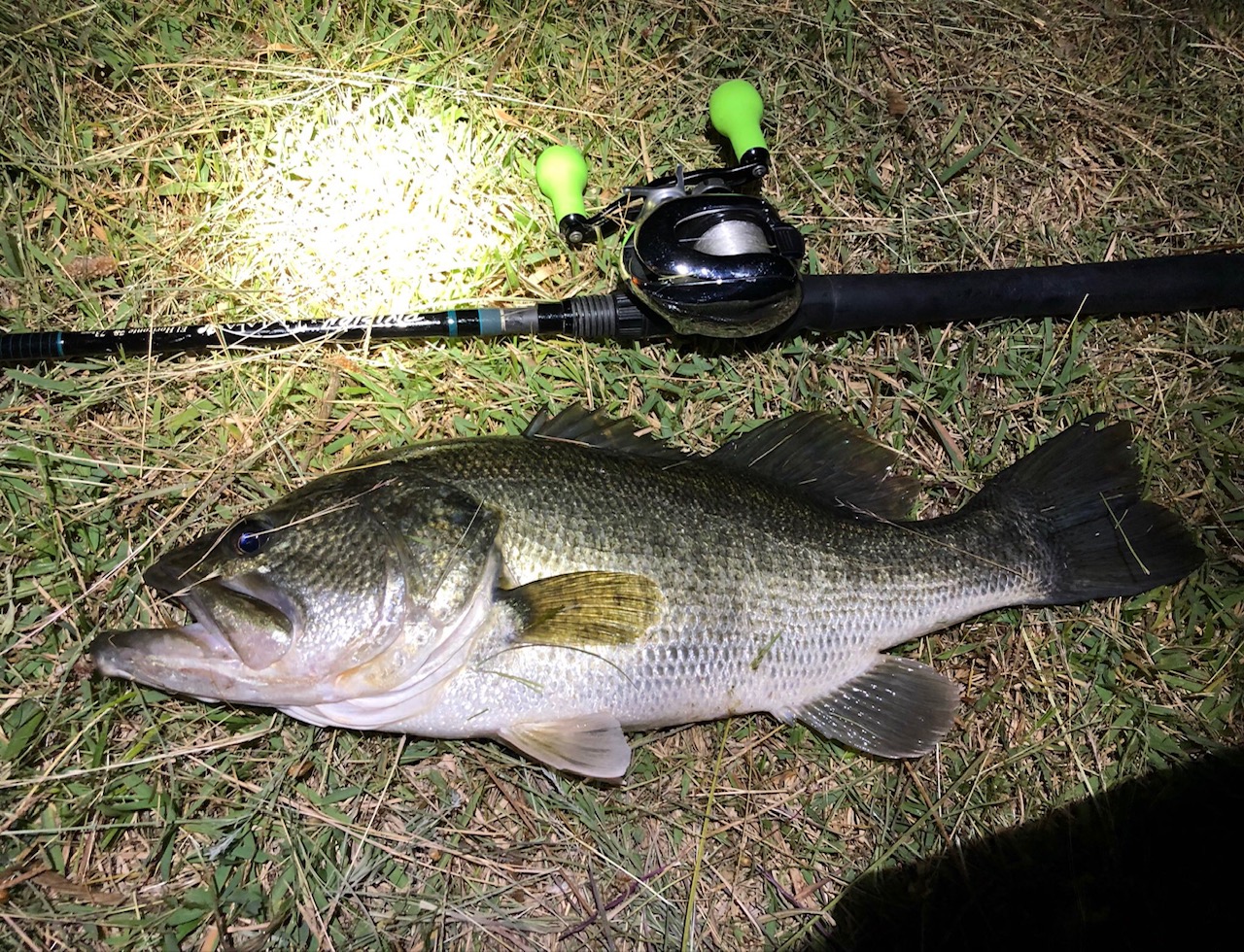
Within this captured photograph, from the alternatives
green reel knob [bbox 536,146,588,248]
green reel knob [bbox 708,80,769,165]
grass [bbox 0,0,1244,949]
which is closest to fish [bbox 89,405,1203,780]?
grass [bbox 0,0,1244,949]

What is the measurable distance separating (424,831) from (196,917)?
2.14ft

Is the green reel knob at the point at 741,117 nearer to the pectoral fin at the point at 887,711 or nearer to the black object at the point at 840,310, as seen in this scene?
the black object at the point at 840,310

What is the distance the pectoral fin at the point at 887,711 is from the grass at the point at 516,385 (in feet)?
0.60

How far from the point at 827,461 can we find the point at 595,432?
2.59 feet

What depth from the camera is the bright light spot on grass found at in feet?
8.77

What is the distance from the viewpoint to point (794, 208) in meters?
2.99

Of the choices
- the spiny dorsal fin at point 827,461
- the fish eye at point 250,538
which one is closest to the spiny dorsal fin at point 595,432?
the spiny dorsal fin at point 827,461

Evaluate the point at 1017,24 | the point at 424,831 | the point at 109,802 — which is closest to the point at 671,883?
the point at 424,831

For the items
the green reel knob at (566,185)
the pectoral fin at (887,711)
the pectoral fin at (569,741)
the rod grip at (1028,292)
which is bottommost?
the pectoral fin at (887,711)

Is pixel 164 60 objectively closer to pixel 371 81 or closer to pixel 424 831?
pixel 371 81

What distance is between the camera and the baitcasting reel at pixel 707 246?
232 cm

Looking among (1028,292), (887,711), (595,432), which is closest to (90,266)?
(595,432)

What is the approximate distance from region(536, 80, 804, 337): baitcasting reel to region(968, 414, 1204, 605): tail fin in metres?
1.02

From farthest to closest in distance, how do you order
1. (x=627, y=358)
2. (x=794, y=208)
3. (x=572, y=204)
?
(x=794, y=208) < (x=627, y=358) < (x=572, y=204)
